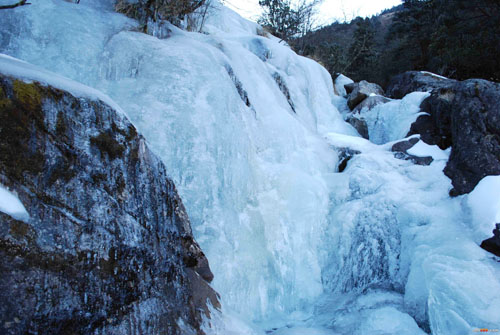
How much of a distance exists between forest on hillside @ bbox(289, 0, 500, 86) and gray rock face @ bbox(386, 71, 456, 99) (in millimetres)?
1246

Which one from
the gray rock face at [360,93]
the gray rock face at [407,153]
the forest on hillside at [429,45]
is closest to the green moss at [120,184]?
the gray rock face at [407,153]

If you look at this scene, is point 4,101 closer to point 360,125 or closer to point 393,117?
point 393,117

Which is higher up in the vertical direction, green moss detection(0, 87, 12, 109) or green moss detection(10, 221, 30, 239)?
green moss detection(0, 87, 12, 109)

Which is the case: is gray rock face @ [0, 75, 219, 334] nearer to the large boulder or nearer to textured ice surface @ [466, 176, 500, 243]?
textured ice surface @ [466, 176, 500, 243]

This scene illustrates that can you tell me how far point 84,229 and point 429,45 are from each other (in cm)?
1289

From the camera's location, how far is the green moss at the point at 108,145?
173 centimetres

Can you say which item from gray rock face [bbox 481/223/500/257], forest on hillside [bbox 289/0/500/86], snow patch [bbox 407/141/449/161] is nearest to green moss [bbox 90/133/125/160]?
gray rock face [bbox 481/223/500/257]

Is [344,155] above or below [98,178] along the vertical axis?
below

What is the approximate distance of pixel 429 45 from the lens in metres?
11.0

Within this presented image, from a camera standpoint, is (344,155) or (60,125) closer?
(60,125)

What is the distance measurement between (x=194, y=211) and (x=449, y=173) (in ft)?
11.3

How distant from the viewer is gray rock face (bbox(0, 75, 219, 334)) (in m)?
1.29

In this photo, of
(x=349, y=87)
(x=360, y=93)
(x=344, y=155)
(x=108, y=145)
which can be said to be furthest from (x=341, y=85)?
(x=108, y=145)

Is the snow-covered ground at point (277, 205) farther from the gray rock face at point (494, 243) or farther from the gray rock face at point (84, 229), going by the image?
the gray rock face at point (84, 229)
